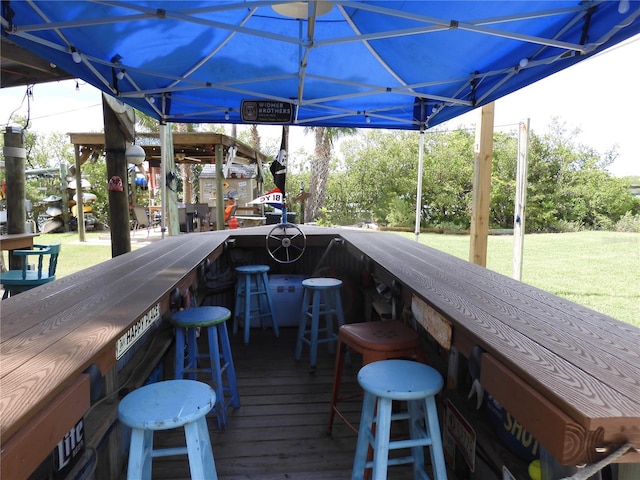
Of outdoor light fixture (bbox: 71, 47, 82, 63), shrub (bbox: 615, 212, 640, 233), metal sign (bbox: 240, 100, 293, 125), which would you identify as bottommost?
shrub (bbox: 615, 212, 640, 233)

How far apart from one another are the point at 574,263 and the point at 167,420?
8.69 metres

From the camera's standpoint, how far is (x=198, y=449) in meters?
1.45

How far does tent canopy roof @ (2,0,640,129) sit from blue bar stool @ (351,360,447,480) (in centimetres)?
196

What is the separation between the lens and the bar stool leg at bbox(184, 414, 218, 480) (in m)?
1.43

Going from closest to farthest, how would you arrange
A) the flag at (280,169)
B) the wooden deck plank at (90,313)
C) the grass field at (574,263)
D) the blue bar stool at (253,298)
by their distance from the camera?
the wooden deck plank at (90,313) → the blue bar stool at (253,298) → the flag at (280,169) → the grass field at (574,263)

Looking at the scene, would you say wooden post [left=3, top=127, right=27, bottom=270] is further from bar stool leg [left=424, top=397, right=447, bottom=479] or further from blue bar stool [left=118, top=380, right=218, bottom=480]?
bar stool leg [left=424, top=397, right=447, bottom=479]

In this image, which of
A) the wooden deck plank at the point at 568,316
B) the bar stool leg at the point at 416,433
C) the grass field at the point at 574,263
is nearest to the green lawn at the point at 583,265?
the grass field at the point at 574,263

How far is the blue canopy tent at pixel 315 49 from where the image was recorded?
2.56 meters

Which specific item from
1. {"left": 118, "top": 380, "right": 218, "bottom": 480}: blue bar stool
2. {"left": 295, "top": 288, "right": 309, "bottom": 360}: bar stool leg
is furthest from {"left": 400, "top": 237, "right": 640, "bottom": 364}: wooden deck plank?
{"left": 295, "top": 288, "right": 309, "bottom": 360}: bar stool leg

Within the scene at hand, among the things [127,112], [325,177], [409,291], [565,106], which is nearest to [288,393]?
[409,291]

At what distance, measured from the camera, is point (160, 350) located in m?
2.87

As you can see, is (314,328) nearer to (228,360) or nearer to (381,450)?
(228,360)

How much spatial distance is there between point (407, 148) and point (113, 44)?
14.1m

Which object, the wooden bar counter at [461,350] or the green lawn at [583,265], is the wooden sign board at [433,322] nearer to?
the wooden bar counter at [461,350]
